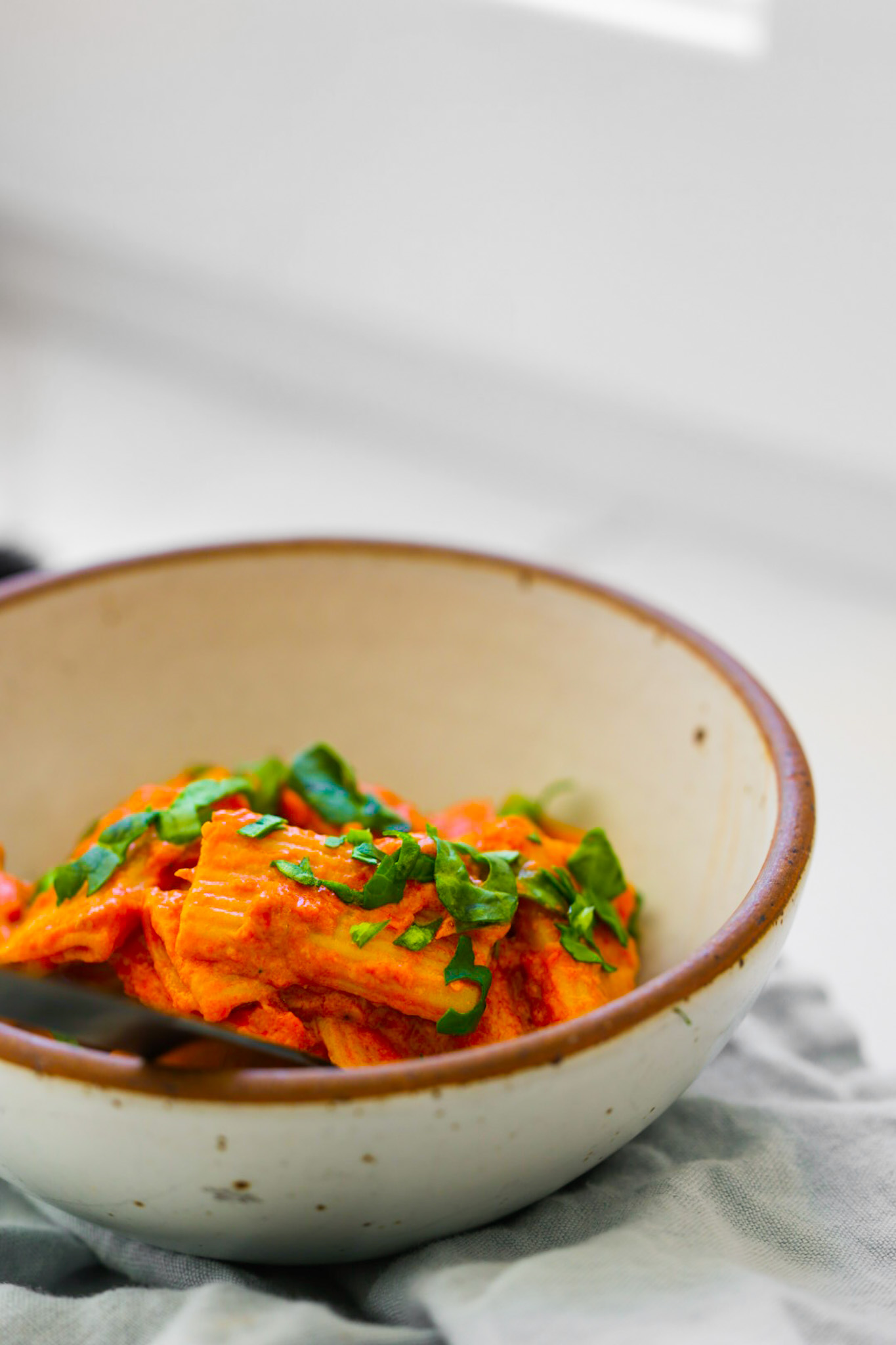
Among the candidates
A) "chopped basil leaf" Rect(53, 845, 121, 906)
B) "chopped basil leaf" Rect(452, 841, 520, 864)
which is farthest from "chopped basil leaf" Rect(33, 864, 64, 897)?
"chopped basil leaf" Rect(452, 841, 520, 864)

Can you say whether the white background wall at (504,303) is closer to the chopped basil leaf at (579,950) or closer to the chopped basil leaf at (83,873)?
the chopped basil leaf at (579,950)

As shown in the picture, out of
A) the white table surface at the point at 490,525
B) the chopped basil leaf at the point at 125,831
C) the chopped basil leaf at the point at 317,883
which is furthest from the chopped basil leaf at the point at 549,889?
the white table surface at the point at 490,525

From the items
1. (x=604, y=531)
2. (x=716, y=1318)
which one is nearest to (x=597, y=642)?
(x=716, y=1318)

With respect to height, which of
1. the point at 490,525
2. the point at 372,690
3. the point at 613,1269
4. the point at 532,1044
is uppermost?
the point at 490,525

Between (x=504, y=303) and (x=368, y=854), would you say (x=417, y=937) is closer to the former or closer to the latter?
(x=368, y=854)

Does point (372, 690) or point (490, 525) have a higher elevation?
point (490, 525)

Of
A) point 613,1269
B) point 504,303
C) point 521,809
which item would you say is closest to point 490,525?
point 504,303

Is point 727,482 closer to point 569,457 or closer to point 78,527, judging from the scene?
point 569,457
